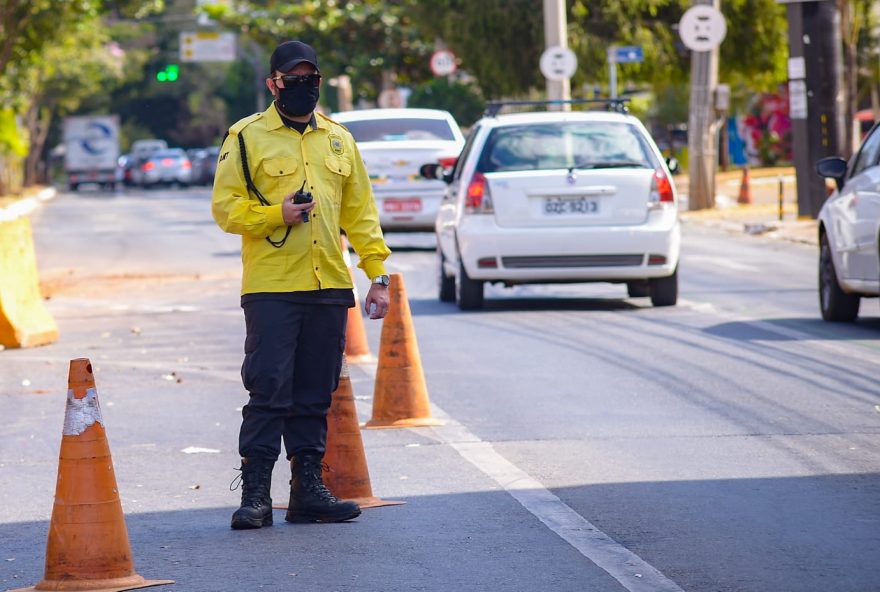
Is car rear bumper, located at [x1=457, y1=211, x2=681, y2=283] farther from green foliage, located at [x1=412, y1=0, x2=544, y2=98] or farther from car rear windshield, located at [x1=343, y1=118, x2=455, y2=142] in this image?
green foliage, located at [x1=412, y1=0, x2=544, y2=98]

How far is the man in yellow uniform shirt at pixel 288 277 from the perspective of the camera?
691cm

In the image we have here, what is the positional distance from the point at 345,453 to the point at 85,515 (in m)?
1.61

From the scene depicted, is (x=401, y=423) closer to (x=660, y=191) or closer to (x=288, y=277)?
(x=288, y=277)

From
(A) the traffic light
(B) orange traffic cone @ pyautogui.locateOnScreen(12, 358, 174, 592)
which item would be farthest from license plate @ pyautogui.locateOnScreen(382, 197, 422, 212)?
(A) the traffic light

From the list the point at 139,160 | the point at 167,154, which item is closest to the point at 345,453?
the point at 167,154

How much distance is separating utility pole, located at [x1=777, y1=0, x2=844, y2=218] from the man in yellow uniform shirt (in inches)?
842

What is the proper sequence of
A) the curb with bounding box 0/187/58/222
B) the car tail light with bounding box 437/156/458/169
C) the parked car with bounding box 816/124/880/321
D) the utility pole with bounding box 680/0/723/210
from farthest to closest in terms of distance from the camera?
the curb with bounding box 0/187/58/222 → the utility pole with bounding box 680/0/723/210 → the car tail light with bounding box 437/156/458/169 → the parked car with bounding box 816/124/880/321

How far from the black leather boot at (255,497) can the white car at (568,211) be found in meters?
8.13

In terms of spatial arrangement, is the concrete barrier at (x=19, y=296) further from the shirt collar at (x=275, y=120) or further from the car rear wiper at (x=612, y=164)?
the shirt collar at (x=275, y=120)

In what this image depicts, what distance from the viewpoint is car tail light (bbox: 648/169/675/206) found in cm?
1500

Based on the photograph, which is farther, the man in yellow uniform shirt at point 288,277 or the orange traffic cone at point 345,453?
the orange traffic cone at point 345,453

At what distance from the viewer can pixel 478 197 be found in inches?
593

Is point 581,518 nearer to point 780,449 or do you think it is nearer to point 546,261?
point 780,449

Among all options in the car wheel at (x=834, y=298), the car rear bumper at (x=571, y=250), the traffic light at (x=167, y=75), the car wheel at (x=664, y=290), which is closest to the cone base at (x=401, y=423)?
the car wheel at (x=834, y=298)
